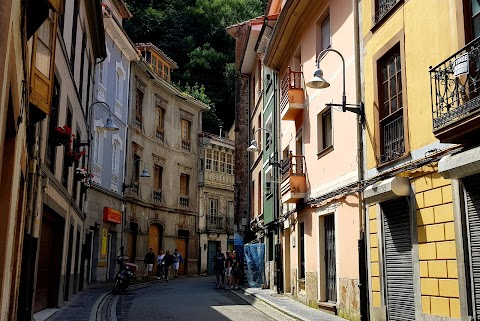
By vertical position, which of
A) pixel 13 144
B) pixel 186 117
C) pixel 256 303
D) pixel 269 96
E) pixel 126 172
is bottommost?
pixel 256 303

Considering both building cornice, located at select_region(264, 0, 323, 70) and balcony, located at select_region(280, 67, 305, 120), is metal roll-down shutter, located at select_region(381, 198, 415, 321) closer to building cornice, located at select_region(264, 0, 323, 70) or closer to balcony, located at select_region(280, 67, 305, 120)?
balcony, located at select_region(280, 67, 305, 120)

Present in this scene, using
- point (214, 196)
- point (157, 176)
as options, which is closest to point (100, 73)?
point (157, 176)

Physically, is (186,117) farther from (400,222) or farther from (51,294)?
(400,222)

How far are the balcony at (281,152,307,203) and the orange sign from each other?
11.0 meters

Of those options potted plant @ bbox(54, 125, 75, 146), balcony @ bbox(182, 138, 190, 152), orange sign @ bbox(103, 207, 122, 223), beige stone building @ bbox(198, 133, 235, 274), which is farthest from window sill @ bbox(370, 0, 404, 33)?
beige stone building @ bbox(198, 133, 235, 274)

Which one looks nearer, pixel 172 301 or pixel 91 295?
pixel 172 301

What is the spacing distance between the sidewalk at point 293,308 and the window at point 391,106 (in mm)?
4024

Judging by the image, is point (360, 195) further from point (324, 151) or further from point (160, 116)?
point (160, 116)

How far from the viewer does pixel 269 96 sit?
23.8 meters

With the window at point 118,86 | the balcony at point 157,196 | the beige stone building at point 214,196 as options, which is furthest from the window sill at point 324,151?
the beige stone building at point 214,196

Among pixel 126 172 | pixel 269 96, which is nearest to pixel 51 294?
pixel 269 96

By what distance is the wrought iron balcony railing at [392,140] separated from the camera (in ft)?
35.5

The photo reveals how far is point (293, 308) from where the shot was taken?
14984 millimetres

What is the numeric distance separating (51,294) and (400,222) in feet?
29.7
